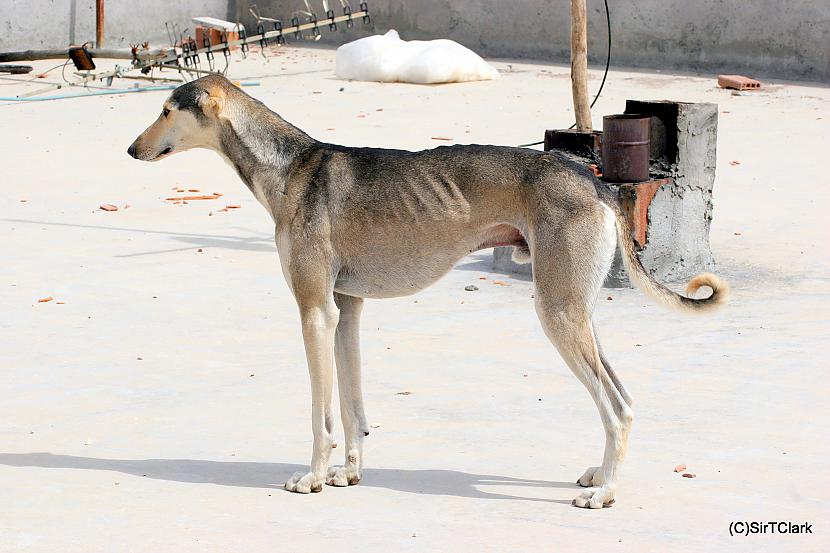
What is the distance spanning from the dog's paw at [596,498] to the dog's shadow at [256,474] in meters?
0.09

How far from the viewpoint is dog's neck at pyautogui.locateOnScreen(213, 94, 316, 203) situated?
5430 mm

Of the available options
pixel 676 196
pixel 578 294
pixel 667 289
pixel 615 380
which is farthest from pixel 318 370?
pixel 676 196

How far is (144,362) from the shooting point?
721 centimetres

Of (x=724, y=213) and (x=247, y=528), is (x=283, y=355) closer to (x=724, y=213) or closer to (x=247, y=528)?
(x=247, y=528)

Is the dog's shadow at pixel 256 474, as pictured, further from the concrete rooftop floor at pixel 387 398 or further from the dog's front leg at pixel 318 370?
the dog's front leg at pixel 318 370

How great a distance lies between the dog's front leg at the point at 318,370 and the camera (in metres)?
5.24

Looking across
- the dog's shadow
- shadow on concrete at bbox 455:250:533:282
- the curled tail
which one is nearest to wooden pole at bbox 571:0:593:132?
shadow on concrete at bbox 455:250:533:282

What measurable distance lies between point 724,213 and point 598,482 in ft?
21.5

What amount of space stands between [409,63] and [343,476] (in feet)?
52.3

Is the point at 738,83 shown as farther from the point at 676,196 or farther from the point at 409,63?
the point at 676,196

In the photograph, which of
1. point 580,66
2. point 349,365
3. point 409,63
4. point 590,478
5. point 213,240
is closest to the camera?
point 590,478

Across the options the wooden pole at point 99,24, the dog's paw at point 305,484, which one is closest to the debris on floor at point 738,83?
the wooden pole at point 99,24

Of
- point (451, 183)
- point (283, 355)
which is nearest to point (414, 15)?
point (283, 355)

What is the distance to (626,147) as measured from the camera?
887 centimetres
